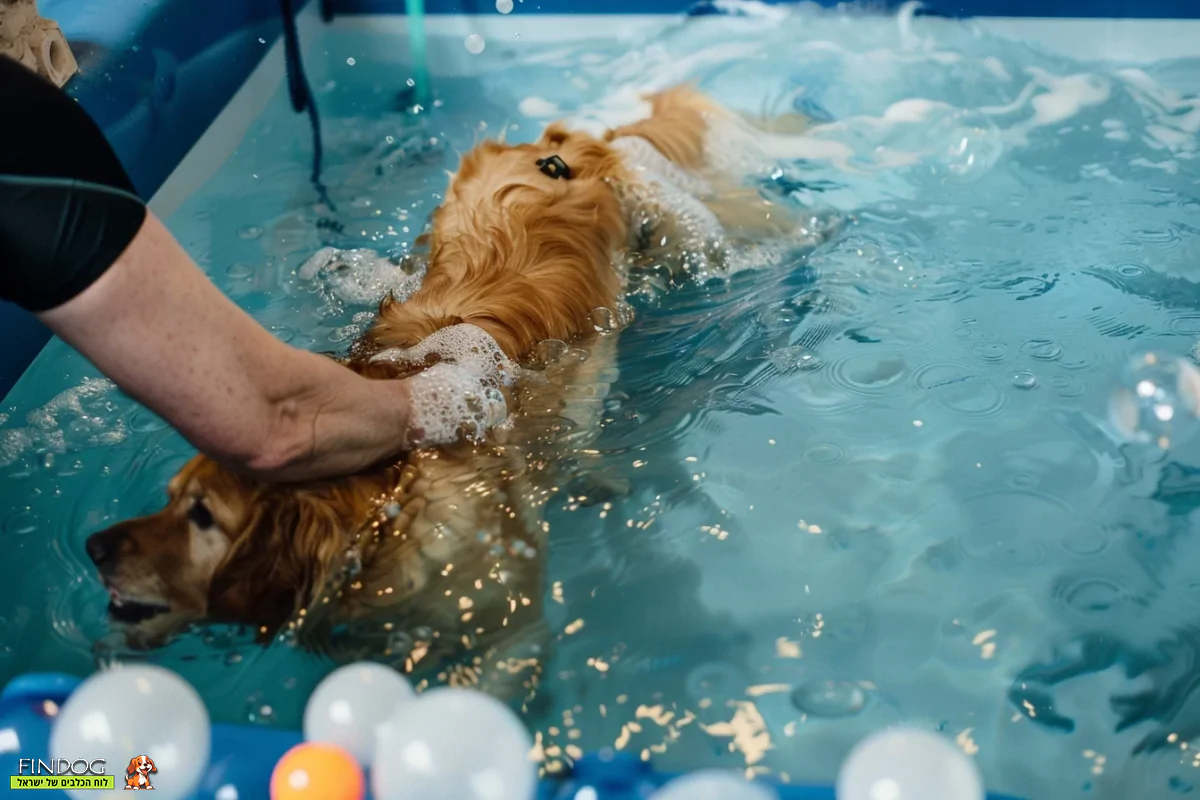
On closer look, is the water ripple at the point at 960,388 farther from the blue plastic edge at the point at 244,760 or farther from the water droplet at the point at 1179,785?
the blue plastic edge at the point at 244,760

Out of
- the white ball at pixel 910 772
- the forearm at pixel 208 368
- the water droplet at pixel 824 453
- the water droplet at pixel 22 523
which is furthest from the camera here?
the water droplet at pixel 824 453

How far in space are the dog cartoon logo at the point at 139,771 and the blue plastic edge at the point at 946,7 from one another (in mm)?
3598

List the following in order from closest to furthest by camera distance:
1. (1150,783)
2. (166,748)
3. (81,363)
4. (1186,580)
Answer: (166,748), (1150,783), (1186,580), (81,363)

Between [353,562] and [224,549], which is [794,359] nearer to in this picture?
[353,562]

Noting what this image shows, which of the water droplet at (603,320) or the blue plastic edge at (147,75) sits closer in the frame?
the water droplet at (603,320)

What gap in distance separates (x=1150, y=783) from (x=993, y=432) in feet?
2.68

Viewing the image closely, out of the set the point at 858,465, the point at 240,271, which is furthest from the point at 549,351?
the point at 240,271

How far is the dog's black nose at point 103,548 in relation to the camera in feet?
5.12

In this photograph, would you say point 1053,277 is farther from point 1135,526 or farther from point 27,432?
point 27,432

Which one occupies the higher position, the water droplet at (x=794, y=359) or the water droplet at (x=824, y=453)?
the water droplet at (x=794, y=359)

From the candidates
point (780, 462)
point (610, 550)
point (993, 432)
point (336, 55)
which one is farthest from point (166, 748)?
point (336, 55)

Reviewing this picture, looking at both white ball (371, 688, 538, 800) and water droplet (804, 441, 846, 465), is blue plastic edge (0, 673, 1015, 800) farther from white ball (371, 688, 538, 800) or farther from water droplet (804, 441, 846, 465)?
water droplet (804, 441, 846, 465)

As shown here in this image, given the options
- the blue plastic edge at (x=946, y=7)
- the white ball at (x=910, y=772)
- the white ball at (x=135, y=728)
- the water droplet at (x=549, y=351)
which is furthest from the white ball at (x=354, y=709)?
the blue plastic edge at (x=946, y=7)

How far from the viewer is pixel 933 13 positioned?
157 inches
